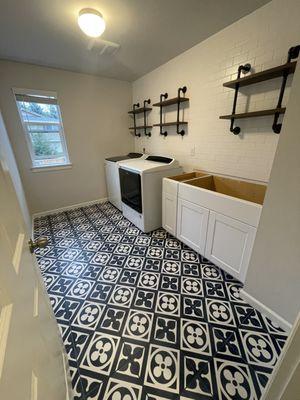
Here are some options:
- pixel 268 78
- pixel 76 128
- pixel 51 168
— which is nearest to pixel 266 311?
pixel 268 78

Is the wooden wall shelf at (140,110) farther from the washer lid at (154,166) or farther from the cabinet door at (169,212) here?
the cabinet door at (169,212)

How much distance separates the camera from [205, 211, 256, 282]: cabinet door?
1.54 m

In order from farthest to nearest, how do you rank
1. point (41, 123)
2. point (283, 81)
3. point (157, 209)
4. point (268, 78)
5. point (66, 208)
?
1. point (66, 208)
2. point (41, 123)
3. point (157, 209)
4. point (268, 78)
5. point (283, 81)

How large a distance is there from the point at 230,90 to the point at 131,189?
172 centimetres

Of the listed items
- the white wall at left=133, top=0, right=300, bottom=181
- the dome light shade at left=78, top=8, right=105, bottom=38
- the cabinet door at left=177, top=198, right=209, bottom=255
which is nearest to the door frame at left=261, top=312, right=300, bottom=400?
the cabinet door at left=177, top=198, right=209, bottom=255

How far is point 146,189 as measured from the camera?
235cm

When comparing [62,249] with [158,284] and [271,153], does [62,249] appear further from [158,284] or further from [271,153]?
[271,153]

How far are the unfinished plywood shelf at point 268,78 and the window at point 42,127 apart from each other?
2.64 m

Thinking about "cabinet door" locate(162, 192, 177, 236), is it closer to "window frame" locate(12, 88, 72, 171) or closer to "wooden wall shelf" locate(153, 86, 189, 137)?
"wooden wall shelf" locate(153, 86, 189, 137)

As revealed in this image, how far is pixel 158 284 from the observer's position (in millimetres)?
1729

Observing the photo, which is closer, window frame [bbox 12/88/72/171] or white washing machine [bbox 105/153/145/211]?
window frame [bbox 12/88/72/171]

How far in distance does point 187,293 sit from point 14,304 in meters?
1.49

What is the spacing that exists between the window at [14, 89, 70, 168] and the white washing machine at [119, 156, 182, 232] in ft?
4.17

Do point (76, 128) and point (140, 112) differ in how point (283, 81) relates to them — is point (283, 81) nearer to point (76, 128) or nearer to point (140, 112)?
point (140, 112)
